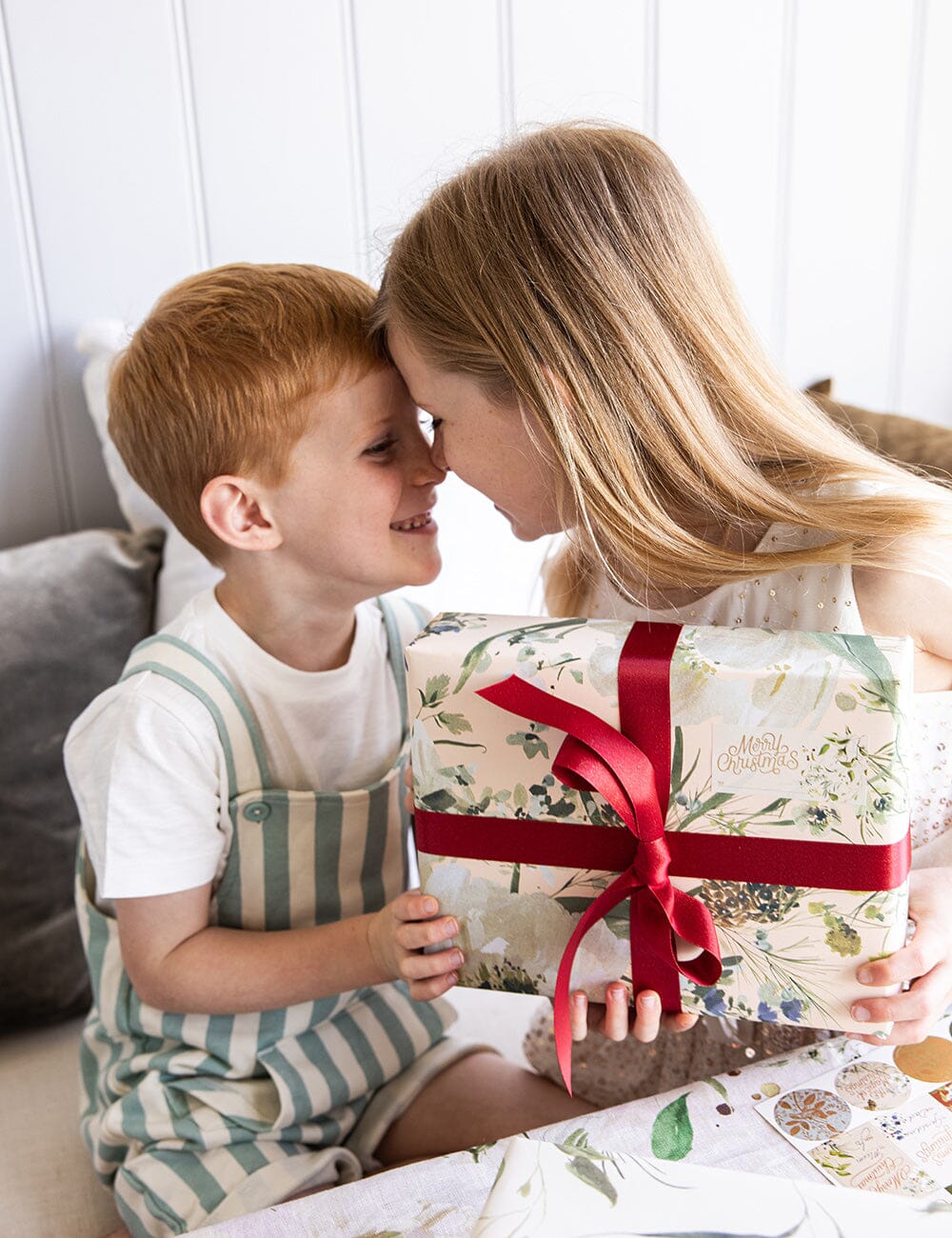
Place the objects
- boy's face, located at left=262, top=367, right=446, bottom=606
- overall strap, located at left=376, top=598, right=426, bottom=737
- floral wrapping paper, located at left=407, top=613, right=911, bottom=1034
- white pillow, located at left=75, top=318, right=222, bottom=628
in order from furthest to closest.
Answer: white pillow, located at left=75, top=318, right=222, bottom=628 < overall strap, located at left=376, top=598, right=426, bottom=737 < boy's face, located at left=262, top=367, right=446, bottom=606 < floral wrapping paper, located at left=407, top=613, right=911, bottom=1034

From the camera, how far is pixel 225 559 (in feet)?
3.34

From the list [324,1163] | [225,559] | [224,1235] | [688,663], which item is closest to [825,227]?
[225,559]

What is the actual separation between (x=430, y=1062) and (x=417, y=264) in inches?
27.4

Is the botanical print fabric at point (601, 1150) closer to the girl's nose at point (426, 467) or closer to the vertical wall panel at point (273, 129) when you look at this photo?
the girl's nose at point (426, 467)

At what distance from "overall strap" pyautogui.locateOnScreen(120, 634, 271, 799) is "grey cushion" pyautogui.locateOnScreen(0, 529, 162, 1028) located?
0.26 m

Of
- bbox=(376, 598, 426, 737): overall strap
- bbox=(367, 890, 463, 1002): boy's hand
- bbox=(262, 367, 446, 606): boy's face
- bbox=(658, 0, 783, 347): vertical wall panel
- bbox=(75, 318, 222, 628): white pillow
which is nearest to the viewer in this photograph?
bbox=(367, 890, 463, 1002): boy's hand

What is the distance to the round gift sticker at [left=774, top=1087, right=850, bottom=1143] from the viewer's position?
0.66 metres

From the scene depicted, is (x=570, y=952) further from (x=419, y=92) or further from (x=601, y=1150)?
(x=419, y=92)

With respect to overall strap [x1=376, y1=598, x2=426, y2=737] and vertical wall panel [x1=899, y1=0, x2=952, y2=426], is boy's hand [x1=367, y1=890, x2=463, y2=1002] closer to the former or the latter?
overall strap [x1=376, y1=598, x2=426, y2=737]

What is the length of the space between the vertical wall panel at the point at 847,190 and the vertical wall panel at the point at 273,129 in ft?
2.04

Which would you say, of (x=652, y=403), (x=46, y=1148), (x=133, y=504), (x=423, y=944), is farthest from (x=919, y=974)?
(x=133, y=504)

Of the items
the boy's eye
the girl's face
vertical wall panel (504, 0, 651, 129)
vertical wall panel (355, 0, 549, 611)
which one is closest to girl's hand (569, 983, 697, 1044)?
the girl's face

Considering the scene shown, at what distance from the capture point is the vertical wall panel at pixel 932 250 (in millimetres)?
1530

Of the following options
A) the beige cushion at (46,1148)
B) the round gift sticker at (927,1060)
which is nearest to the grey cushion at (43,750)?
the beige cushion at (46,1148)
